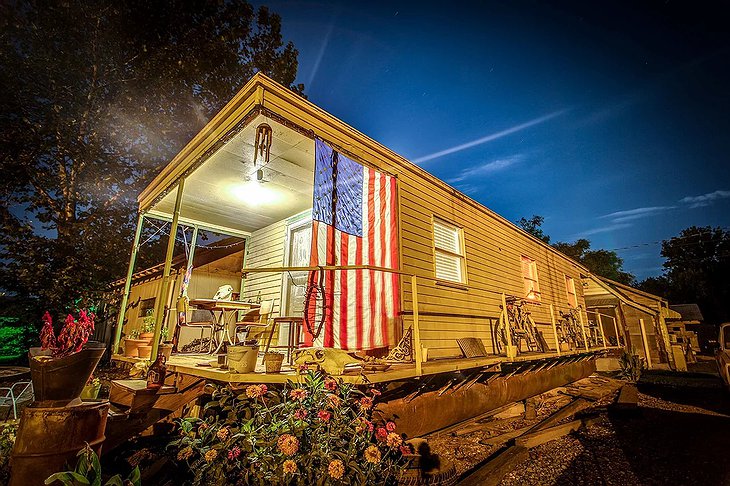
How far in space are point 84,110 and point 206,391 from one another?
15130mm

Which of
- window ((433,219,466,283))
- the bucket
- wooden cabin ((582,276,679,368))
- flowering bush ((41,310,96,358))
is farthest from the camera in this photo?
wooden cabin ((582,276,679,368))

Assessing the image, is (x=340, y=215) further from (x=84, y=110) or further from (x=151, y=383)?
(x=84, y=110)

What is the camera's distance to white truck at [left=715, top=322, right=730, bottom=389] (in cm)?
717

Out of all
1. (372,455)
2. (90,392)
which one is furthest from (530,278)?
(90,392)

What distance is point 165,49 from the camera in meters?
14.5

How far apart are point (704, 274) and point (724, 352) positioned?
45.0 m

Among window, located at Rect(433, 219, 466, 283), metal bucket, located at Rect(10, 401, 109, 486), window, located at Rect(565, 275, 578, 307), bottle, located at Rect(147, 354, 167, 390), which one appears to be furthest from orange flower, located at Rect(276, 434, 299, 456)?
window, located at Rect(565, 275, 578, 307)

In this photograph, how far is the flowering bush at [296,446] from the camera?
241cm

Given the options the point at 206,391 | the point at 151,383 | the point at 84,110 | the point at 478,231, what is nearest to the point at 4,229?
the point at 84,110

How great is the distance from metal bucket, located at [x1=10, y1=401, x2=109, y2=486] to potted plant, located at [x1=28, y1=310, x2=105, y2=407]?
0.27 feet

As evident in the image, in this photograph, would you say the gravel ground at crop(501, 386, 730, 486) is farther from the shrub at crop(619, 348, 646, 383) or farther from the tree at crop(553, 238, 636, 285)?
the tree at crop(553, 238, 636, 285)

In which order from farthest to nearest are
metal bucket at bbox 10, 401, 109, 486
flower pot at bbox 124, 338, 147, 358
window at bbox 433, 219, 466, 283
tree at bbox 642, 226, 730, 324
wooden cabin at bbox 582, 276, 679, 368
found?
1. tree at bbox 642, 226, 730, 324
2. wooden cabin at bbox 582, 276, 679, 368
3. window at bbox 433, 219, 466, 283
4. flower pot at bbox 124, 338, 147, 358
5. metal bucket at bbox 10, 401, 109, 486

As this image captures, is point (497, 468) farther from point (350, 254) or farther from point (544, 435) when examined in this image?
point (350, 254)

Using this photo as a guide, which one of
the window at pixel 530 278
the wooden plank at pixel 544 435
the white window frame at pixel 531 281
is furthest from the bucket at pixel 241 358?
the window at pixel 530 278
